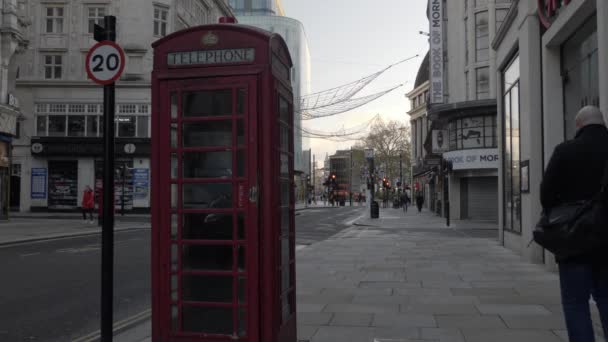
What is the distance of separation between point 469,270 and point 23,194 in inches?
1329

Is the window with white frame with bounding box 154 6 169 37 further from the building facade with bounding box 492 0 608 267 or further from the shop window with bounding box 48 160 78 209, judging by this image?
the building facade with bounding box 492 0 608 267

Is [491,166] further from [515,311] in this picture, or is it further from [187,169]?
[187,169]

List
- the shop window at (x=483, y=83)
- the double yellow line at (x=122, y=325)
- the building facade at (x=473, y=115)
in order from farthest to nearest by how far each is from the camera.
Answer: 1. the shop window at (x=483, y=83)
2. the building facade at (x=473, y=115)
3. the double yellow line at (x=122, y=325)

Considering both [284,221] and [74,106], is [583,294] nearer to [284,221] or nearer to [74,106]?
[284,221]

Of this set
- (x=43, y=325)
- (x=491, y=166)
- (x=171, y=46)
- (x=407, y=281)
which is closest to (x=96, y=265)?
(x=43, y=325)

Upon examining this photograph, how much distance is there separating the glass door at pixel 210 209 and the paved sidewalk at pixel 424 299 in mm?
1504

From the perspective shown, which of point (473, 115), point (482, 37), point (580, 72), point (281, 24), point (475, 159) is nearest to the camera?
point (580, 72)

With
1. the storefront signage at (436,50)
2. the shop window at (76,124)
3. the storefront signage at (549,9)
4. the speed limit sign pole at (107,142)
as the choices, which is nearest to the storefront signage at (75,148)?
the shop window at (76,124)

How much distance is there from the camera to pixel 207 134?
4.24 metres

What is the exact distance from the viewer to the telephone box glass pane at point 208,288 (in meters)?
4.24

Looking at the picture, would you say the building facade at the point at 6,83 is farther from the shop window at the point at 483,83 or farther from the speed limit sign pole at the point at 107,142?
the shop window at the point at 483,83

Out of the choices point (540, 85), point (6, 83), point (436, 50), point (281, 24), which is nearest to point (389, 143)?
point (281, 24)

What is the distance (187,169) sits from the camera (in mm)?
4266

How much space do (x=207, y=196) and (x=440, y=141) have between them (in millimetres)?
31088
